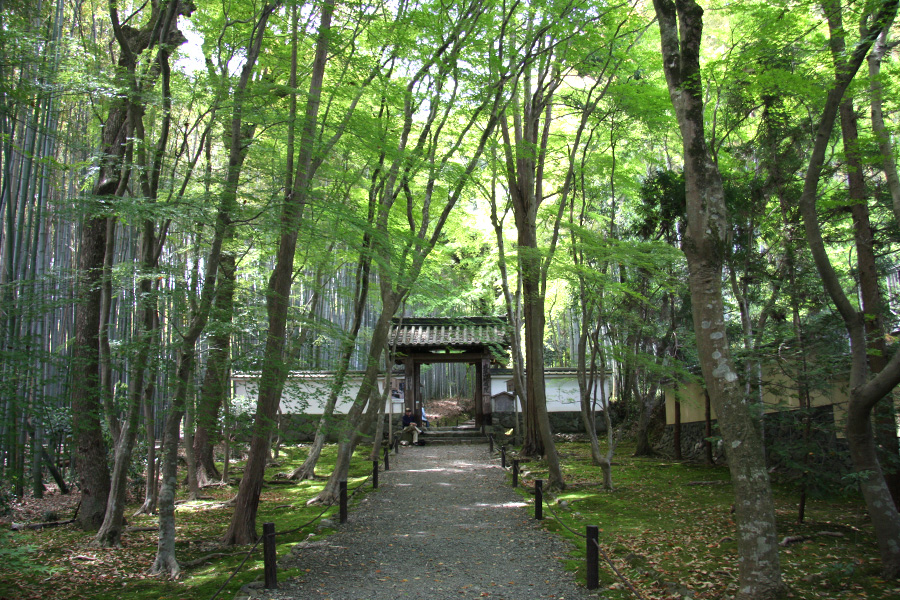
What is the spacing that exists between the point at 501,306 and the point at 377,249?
11.3 meters

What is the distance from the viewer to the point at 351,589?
14.8 feet

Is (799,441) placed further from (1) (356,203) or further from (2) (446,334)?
(2) (446,334)

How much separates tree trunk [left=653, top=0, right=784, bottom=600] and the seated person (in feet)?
40.7

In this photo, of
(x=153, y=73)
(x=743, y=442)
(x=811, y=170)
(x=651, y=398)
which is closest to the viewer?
(x=743, y=442)

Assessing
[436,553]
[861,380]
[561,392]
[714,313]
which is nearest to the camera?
[714,313]

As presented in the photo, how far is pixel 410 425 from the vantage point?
15.9m

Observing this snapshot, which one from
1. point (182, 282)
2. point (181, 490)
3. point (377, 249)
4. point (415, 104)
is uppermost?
point (415, 104)

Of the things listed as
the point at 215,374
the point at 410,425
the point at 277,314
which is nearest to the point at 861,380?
the point at 277,314

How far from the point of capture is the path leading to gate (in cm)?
443

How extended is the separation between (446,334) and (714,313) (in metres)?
11.9

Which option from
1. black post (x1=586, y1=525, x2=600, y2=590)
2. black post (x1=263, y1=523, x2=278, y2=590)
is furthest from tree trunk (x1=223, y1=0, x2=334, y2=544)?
black post (x1=586, y1=525, x2=600, y2=590)

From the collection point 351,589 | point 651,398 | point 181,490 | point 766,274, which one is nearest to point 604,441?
point 651,398

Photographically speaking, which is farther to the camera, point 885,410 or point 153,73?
point 153,73

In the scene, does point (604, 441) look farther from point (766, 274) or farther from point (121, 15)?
point (121, 15)
